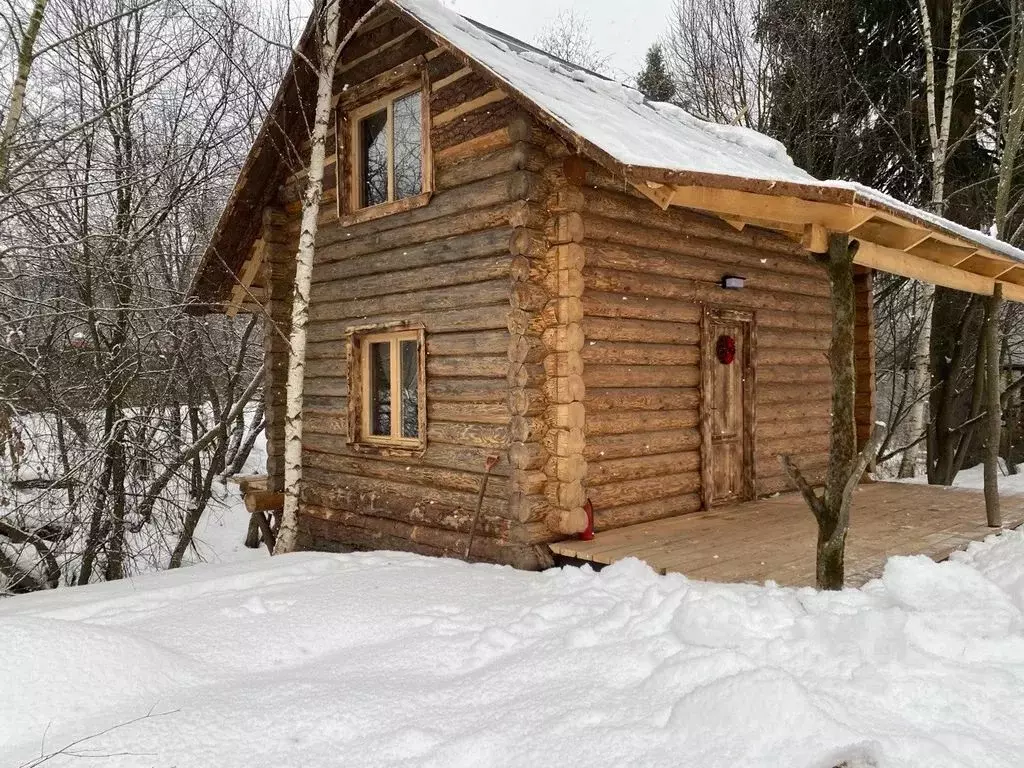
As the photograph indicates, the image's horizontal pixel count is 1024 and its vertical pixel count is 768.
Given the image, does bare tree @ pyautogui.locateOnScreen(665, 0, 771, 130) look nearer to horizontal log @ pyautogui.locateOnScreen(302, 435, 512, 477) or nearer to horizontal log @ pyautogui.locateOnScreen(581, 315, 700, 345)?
horizontal log @ pyautogui.locateOnScreen(581, 315, 700, 345)

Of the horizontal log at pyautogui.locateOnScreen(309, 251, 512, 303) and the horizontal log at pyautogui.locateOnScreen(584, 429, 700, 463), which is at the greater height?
the horizontal log at pyautogui.locateOnScreen(309, 251, 512, 303)

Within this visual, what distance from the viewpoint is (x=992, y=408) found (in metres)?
6.73

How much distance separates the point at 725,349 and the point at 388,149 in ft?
14.5

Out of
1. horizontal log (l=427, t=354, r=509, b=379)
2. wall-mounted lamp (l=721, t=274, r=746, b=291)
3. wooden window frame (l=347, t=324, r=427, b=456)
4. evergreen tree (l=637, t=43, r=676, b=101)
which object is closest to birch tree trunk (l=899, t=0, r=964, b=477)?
wall-mounted lamp (l=721, t=274, r=746, b=291)

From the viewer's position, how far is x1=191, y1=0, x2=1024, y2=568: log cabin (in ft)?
20.1

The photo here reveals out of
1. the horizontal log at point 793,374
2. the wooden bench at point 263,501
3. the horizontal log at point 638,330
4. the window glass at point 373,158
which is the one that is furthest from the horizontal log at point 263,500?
the horizontal log at point 793,374

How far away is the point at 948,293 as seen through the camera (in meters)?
12.6

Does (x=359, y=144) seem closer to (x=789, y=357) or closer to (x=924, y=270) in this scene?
(x=789, y=357)

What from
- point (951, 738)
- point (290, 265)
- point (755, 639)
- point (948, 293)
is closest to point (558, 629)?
point (755, 639)

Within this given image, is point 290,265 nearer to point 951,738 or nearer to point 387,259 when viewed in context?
point 387,259

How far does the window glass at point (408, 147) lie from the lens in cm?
754

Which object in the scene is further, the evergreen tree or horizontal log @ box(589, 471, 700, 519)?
the evergreen tree

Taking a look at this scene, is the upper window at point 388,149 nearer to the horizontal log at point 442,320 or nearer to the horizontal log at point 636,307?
the horizontal log at point 442,320

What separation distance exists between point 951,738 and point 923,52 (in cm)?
1352
